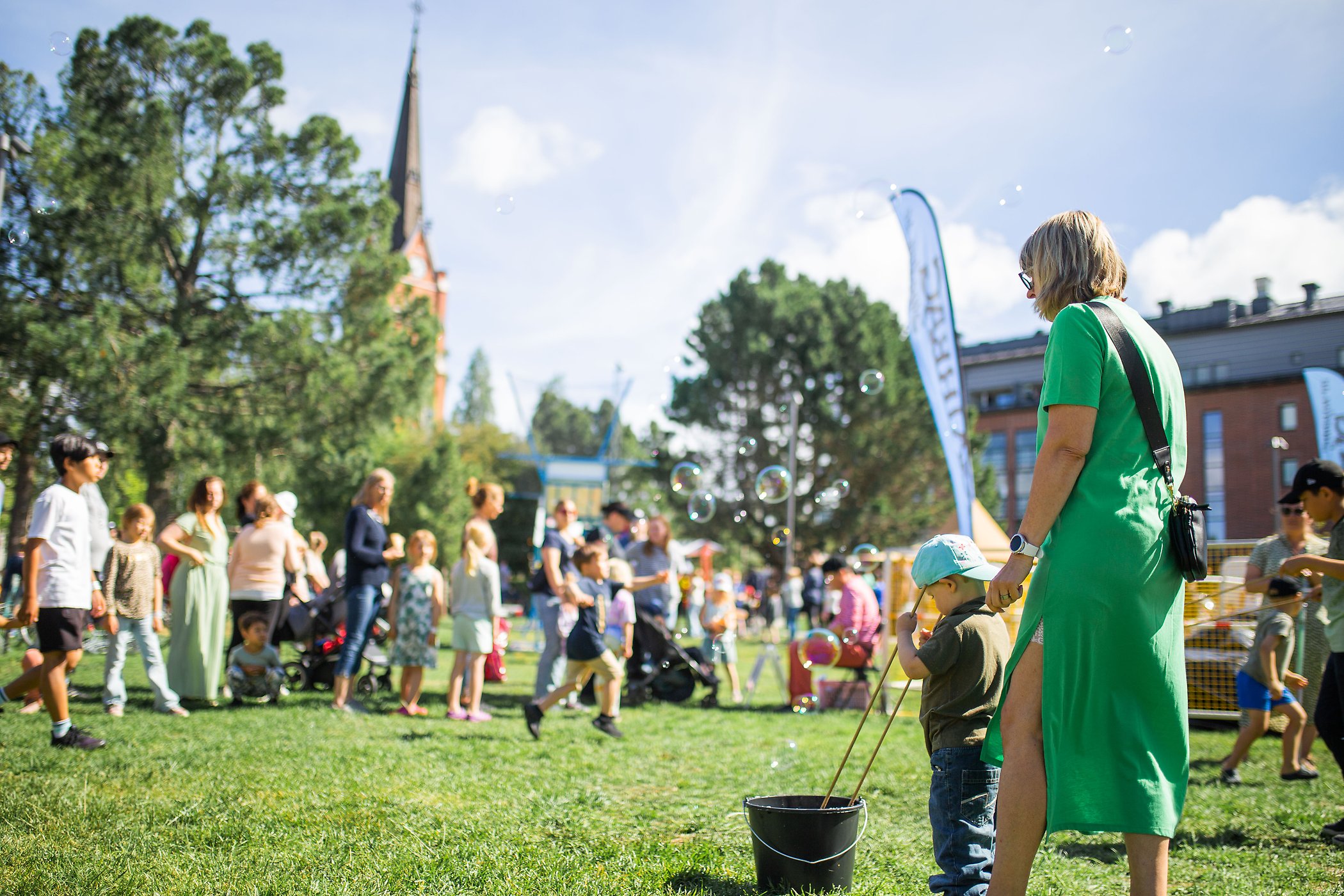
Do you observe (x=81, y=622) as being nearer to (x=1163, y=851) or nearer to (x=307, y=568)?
(x=307, y=568)

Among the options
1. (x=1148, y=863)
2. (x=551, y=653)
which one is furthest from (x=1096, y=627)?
(x=551, y=653)

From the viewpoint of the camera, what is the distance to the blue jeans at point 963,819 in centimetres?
290

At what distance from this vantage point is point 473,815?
4.15 metres

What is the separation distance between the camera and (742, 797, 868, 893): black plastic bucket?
3168 millimetres

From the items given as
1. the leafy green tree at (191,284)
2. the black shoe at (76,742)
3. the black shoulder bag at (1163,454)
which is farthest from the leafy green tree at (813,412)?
the black shoulder bag at (1163,454)

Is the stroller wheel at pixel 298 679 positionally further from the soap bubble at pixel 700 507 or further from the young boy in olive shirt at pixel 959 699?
the young boy in olive shirt at pixel 959 699

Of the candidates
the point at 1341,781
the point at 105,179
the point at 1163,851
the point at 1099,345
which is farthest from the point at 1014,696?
the point at 105,179

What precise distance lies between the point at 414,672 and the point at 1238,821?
18.7 ft

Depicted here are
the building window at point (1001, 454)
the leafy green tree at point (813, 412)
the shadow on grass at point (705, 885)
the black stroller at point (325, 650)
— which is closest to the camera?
the shadow on grass at point (705, 885)

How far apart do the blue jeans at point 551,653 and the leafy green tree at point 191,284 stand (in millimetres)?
13826

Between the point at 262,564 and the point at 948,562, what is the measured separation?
612 cm

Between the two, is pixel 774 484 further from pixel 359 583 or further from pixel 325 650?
pixel 325 650

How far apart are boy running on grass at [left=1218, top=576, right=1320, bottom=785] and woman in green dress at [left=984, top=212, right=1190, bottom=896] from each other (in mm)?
3713

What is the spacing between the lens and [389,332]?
75.6ft
